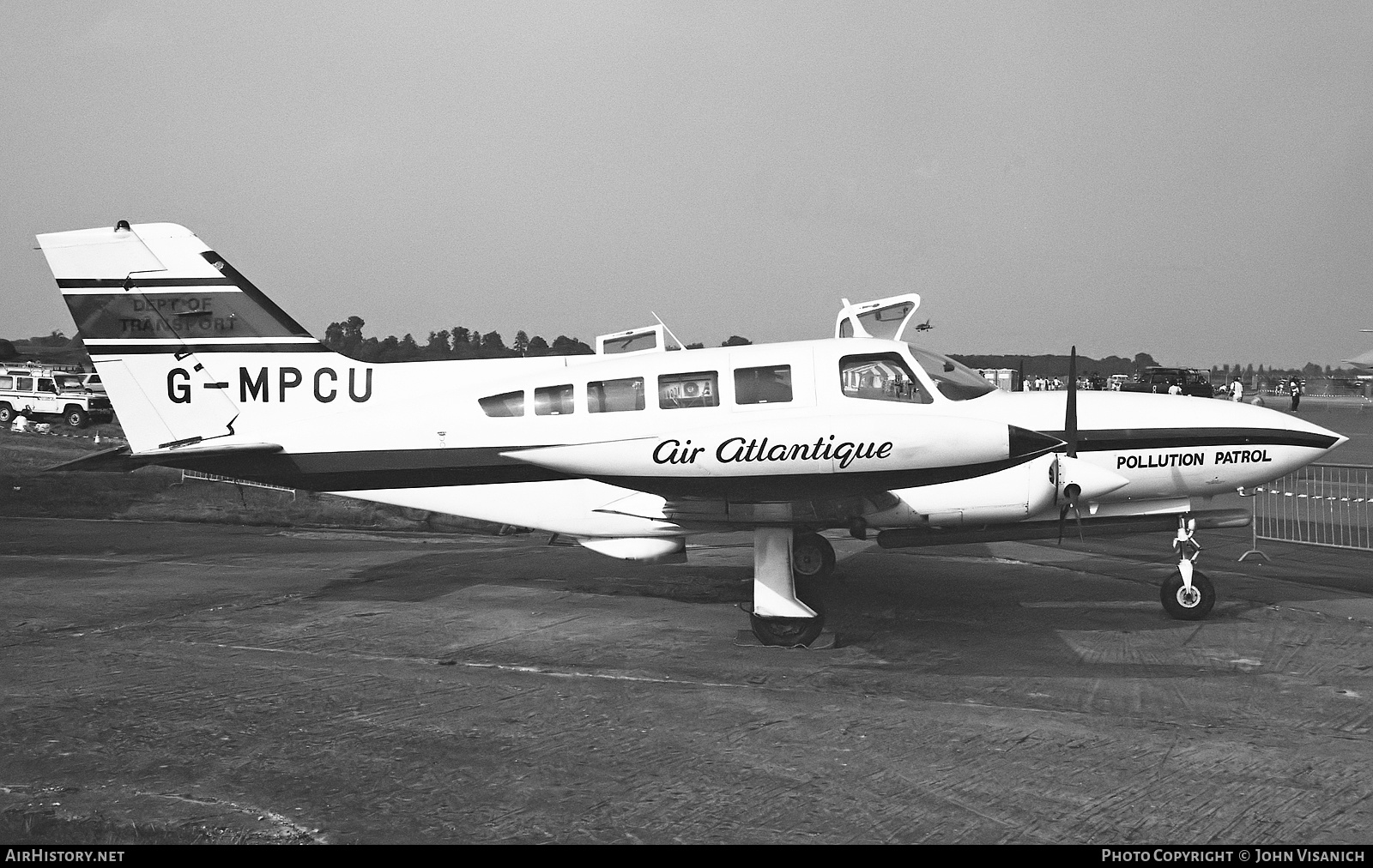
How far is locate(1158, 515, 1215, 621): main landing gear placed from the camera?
1039 cm

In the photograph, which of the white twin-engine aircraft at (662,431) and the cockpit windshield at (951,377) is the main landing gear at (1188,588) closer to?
the white twin-engine aircraft at (662,431)

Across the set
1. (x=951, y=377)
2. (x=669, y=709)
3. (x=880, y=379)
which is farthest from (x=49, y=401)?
(x=669, y=709)

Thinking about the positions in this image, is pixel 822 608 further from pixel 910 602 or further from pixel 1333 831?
pixel 1333 831

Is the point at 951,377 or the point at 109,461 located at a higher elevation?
the point at 951,377

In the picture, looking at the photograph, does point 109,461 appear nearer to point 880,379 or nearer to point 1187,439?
point 880,379

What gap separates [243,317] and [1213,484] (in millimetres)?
10231

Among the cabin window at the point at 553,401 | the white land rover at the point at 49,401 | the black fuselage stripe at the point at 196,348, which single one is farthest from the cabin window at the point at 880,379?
the white land rover at the point at 49,401

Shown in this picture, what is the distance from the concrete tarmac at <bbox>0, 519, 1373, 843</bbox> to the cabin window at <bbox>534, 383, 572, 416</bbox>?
2119mm

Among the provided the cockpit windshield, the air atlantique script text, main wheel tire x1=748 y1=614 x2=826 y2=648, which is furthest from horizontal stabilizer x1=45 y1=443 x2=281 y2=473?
the cockpit windshield

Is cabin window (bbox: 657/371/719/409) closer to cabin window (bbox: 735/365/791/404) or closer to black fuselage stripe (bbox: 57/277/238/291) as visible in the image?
cabin window (bbox: 735/365/791/404)

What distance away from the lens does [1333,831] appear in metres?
5.44

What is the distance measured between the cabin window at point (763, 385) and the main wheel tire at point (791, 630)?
6.66 ft

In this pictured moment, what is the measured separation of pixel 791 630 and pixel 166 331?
24.2ft

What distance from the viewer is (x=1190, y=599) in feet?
34.1
